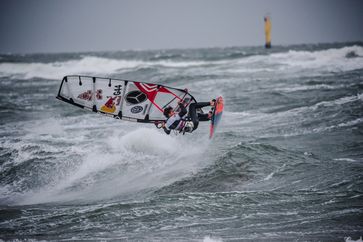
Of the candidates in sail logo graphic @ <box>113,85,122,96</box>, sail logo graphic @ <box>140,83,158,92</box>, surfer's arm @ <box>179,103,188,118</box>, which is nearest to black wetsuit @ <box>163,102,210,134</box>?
surfer's arm @ <box>179,103,188,118</box>

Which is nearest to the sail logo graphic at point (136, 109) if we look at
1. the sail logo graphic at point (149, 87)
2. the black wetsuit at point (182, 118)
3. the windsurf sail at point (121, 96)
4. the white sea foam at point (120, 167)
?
the windsurf sail at point (121, 96)

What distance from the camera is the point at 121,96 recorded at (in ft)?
38.8

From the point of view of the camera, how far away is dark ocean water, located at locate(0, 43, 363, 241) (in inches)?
263

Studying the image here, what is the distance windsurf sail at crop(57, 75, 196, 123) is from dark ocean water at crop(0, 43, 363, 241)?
94cm

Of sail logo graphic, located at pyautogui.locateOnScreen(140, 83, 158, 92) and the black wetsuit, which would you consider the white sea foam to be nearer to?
the black wetsuit

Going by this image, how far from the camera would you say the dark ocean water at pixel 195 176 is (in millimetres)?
6676

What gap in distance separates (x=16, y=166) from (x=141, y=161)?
335cm

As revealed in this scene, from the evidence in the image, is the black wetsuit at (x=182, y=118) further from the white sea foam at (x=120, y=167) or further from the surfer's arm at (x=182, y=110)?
the white sea foam at (x=120, y=167)

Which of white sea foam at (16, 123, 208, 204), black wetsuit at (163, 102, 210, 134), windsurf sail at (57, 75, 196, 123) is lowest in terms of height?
white sea foam at (16, 123, 208, 204)

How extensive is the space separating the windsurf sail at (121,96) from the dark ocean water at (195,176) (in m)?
0.94

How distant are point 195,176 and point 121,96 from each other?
3787 mm

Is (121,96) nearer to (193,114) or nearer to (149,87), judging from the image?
(149,87)

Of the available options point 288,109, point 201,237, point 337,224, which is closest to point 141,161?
point 201,237

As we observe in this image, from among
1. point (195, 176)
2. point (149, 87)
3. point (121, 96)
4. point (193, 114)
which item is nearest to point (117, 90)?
point (121, 96)
